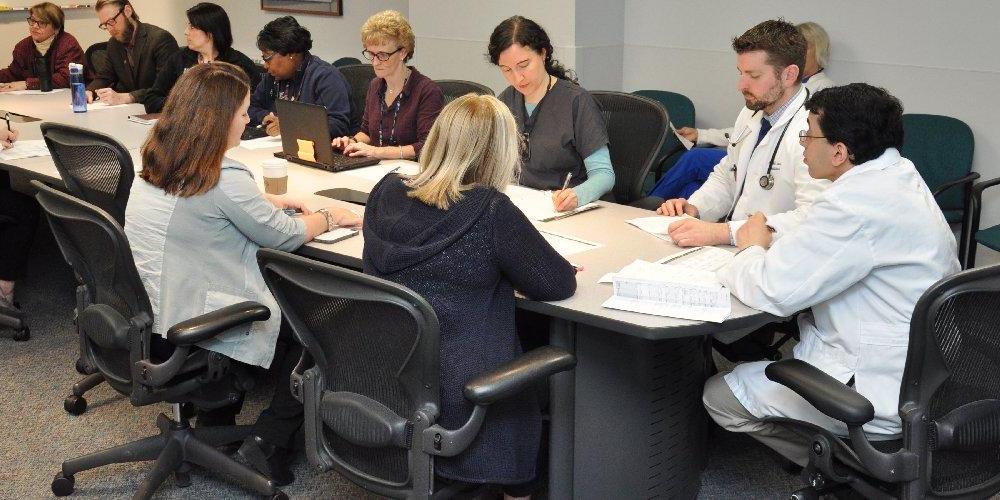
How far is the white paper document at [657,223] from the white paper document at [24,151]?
2365 millimetres

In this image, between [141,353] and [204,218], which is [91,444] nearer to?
[141,353]

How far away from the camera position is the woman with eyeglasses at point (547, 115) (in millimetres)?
3398

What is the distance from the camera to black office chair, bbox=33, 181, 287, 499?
249 cm

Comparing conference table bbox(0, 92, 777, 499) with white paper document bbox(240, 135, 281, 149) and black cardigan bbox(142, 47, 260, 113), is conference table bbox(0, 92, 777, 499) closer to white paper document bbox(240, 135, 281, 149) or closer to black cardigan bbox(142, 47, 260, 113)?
white paper document bbox(240, 135, 281, 149)

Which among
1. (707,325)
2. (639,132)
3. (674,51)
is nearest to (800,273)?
(707,325)

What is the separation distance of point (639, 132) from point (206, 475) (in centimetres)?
186

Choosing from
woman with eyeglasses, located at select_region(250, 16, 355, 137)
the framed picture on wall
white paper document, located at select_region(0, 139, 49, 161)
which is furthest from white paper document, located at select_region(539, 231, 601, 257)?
the framed picture on wall

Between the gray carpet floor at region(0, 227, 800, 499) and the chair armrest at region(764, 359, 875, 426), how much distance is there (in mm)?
856

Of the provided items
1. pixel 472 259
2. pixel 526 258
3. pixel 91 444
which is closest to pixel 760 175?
pixel 526 258

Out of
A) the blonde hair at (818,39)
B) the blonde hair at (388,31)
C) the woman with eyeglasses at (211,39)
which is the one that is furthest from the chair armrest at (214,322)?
the blonde hair at (818,39)

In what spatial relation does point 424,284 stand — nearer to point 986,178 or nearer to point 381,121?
point 381,121

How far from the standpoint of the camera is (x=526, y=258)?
2.21m

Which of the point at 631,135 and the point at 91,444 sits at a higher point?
the point at 631,135

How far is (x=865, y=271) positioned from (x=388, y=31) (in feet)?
7.38
